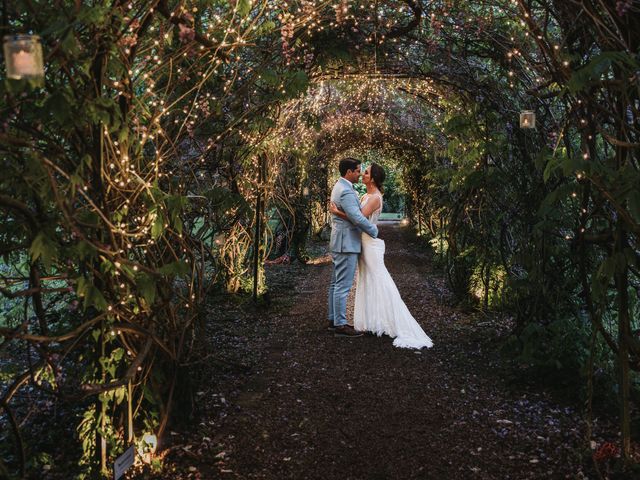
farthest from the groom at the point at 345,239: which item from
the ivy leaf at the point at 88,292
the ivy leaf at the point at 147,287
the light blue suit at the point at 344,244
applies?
the ivy leaf at the point at 88,292

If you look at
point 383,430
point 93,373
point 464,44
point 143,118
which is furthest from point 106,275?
point 464,44

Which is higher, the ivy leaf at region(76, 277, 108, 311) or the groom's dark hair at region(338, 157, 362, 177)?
the groom's dark hair at region(338, 157, 362, 177)

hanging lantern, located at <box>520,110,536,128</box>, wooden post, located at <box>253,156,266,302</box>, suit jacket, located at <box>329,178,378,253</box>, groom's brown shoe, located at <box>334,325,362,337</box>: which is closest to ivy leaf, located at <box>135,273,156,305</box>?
hanging lantern, located at <box>520,110,536,128</box>

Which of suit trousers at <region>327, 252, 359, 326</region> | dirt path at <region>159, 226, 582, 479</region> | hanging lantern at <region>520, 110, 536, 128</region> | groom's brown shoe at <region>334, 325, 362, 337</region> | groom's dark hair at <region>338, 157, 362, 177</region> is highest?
hanging lantern at <region>520, 110, 536, 128</region>

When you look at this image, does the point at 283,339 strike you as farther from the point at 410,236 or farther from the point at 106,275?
the point at 410,236

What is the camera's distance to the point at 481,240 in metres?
6.34

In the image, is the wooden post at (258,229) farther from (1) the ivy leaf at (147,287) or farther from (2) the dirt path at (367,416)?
(1) the ivy leaf at (147,287)

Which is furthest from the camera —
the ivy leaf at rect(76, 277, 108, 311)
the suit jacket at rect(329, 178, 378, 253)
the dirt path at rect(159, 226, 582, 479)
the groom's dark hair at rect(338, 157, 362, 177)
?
the groom's dark hair at rect(338, 157, 362, 177)

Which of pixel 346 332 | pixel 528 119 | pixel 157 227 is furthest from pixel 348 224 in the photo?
pixel 157 227

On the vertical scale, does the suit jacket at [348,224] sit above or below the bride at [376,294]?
above

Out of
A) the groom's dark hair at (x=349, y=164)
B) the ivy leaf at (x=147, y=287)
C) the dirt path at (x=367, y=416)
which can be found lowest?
the dirt path at (x=367, y=416)

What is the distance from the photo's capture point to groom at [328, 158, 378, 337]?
5852 millimetres

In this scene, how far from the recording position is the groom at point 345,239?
5852 mm

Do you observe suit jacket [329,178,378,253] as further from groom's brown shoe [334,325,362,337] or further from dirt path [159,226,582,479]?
dirt path [159,226,582,479]
